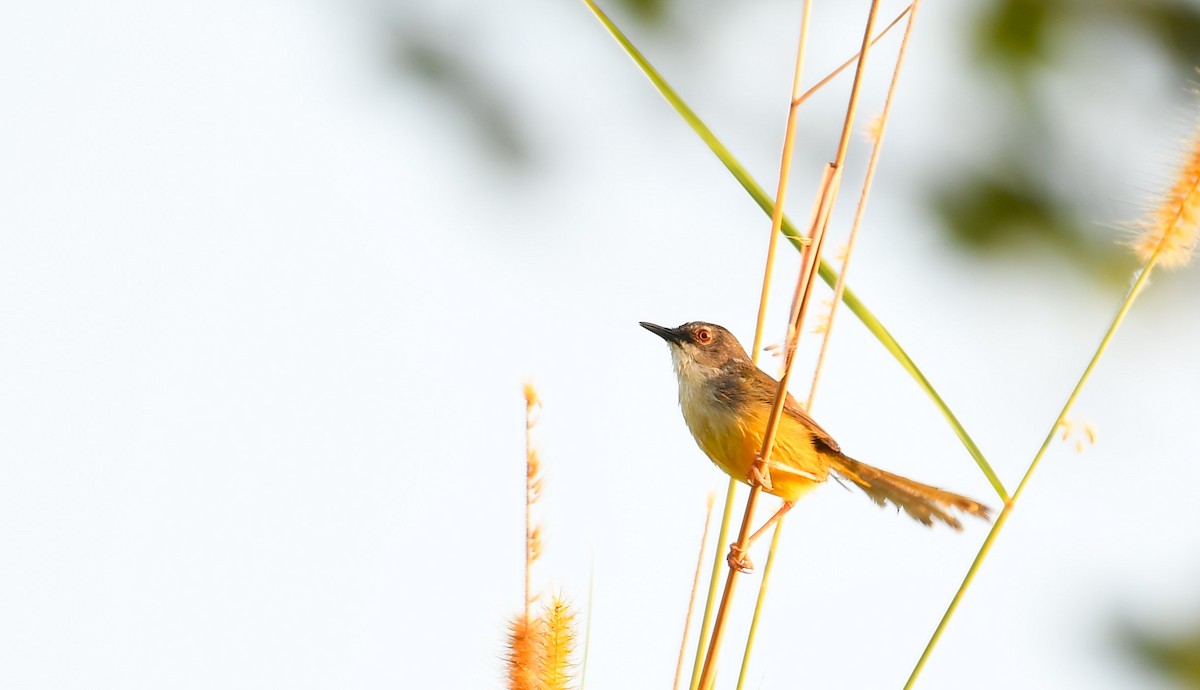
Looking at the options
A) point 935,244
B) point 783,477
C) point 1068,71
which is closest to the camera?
point 783,477

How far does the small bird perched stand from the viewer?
346 centimetres

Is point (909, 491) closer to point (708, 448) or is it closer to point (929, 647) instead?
point (708, 448)

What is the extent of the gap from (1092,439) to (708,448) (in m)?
1.42

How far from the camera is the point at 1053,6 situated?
5.21m

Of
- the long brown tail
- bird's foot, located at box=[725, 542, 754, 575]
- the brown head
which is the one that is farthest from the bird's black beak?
bird's foot, located at box=[725, 542, 754, 575]

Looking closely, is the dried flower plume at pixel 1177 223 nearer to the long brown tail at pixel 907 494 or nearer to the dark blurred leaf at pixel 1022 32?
the long brown tail at pixel 907 494

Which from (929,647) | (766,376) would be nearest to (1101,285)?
(766,376)

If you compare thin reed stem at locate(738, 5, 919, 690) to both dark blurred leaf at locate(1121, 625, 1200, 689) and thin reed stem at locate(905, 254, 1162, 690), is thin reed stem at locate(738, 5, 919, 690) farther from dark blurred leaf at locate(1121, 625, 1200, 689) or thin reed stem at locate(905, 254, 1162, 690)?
dark blurred leaf at locate(1121, 625, 1200, 689)

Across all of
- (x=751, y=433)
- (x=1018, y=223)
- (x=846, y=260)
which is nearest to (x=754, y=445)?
(x=751, y=433)

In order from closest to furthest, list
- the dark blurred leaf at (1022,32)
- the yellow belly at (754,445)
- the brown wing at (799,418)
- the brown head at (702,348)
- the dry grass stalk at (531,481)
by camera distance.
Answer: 1. the dry grass stalk at (531,481)
2. the brown wing at (799,418)
3. the yellow belly at (754,445)
4. the brown head at (702,348)
5. the dark blurred leaf at (1022,32)

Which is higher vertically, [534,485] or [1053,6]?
[1053,6]

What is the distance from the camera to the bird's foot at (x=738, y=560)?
8.14ft

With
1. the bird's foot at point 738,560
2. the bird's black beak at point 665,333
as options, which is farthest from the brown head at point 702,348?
the bird's foot at point 738,560

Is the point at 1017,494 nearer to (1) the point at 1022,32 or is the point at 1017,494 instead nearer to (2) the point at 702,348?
(2) the point at 702,348
